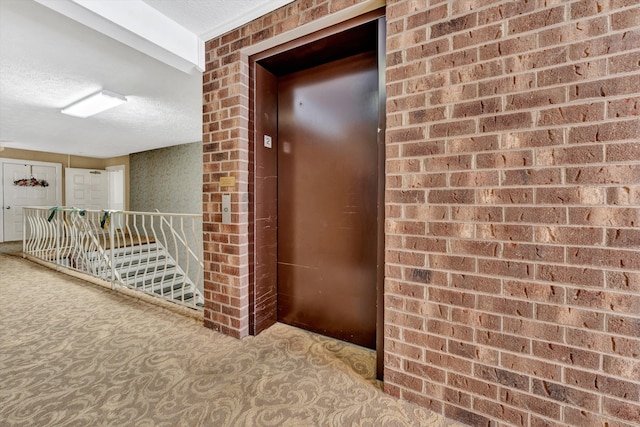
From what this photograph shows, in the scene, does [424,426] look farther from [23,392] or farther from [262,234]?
[23,392]

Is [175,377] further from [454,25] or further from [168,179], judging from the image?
[168,179]

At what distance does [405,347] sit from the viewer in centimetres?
135

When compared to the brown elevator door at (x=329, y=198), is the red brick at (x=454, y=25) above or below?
above

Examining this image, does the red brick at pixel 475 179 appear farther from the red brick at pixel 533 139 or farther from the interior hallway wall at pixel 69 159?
the interior hallway wall at pixel 69 159

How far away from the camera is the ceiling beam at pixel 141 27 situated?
153 cm

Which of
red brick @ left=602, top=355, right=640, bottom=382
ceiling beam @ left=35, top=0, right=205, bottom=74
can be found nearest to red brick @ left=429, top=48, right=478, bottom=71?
red brick @ left=602, top=355, right=640, bottom=382

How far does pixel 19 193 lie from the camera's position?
19.6ft

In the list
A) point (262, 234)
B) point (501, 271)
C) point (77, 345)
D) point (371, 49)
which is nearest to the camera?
point (501, 271)

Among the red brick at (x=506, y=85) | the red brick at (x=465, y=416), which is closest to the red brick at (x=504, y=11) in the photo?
the red brick at (x=506, y=85)

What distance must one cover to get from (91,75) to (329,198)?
2.62 m

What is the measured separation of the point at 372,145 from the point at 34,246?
6471mm

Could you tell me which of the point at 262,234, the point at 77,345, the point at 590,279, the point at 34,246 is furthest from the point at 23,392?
the point at 34,246

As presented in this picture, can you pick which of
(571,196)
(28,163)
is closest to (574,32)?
(571,196)

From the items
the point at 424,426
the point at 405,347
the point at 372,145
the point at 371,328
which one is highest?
the point at 372,145
